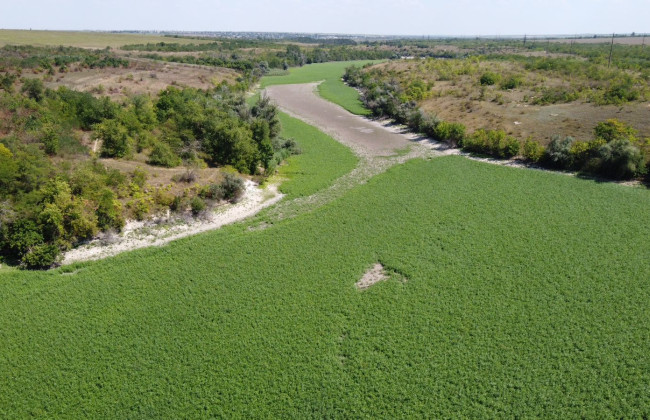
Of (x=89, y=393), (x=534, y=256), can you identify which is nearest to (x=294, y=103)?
(x=534, y=256)

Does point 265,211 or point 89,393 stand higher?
point 265,211

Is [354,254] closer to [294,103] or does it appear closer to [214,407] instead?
[214,407]

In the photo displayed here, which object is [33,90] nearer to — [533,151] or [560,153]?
[533,151]

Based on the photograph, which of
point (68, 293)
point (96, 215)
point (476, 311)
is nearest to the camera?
point (476, 311)

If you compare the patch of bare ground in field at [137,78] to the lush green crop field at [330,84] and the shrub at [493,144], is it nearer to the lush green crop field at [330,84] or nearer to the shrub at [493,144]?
the lush green crop field at [330,84]

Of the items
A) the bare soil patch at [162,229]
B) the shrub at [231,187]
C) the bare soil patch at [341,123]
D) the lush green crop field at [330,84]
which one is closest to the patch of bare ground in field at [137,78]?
the bare soil patch at [341,123]

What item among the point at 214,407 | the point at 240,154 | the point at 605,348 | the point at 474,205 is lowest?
the point at 214,407

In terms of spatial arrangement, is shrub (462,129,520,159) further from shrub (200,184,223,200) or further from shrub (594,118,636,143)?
shrub (200,184,223,200)

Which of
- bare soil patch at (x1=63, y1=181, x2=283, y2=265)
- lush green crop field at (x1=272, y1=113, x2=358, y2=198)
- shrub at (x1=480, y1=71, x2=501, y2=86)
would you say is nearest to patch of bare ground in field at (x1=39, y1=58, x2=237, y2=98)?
lush green crop field at (x1=272, y1=113, x2=358, y2=198)
